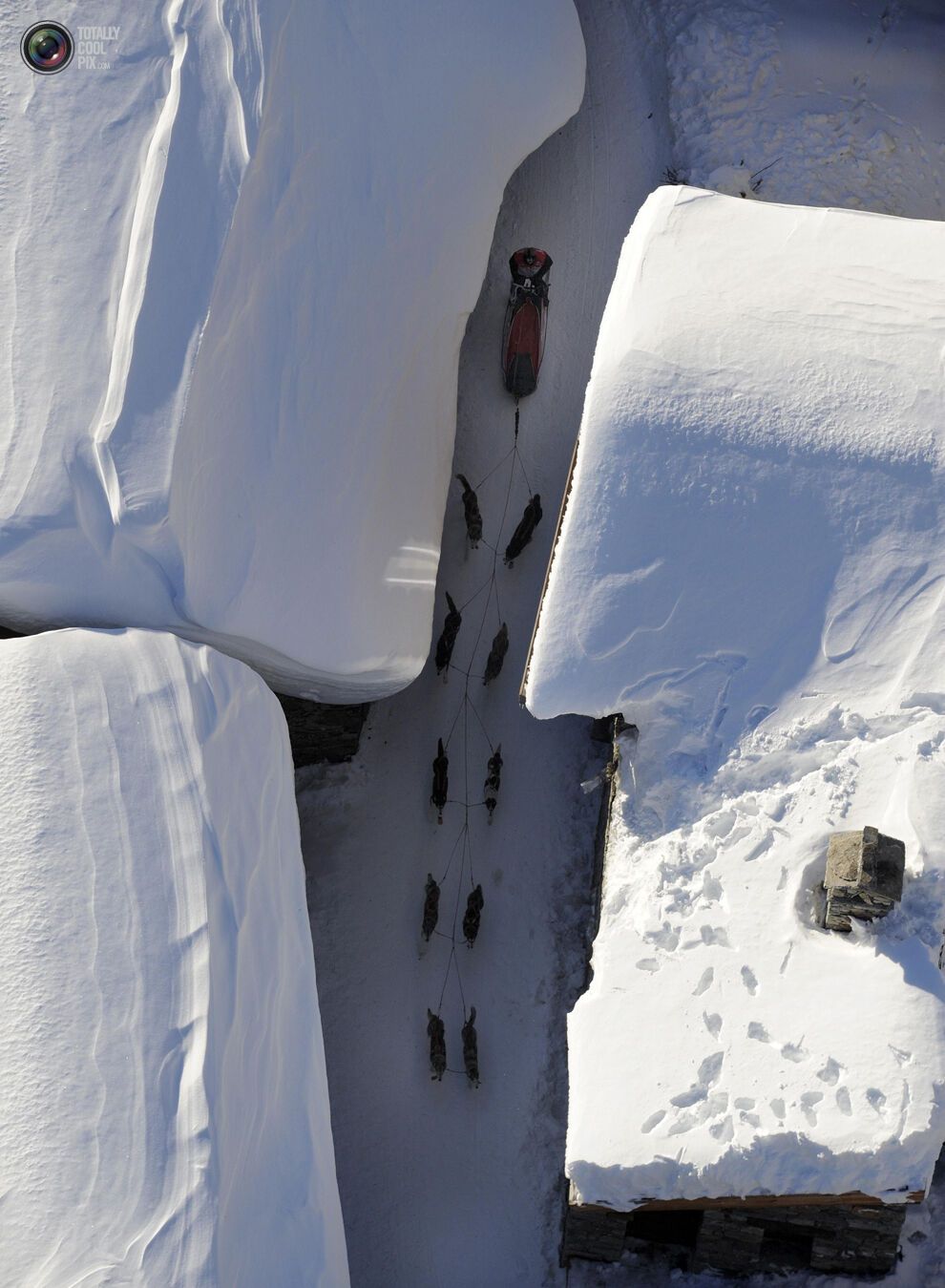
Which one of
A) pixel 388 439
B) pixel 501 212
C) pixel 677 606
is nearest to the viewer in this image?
pixel 677 606

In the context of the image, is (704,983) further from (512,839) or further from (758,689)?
(512,839)

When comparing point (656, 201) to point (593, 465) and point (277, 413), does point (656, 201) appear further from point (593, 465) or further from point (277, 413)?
point (277, 413)

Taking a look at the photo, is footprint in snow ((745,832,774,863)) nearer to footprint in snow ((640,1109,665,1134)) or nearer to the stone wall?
footprint in snow ((640,1109,665,1134))

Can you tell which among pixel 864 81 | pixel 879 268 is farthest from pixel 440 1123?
pixel 864 81

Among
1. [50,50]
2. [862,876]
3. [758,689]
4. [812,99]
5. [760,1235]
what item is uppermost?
[812,99]

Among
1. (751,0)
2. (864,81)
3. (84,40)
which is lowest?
(84,40)

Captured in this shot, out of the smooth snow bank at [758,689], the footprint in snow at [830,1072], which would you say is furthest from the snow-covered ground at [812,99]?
the footprint in snow at [830,1072]

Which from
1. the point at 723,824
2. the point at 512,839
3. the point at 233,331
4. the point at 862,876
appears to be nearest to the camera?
the point at 862,876

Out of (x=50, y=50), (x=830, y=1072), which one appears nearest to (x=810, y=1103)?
(x=830, y=1072)
